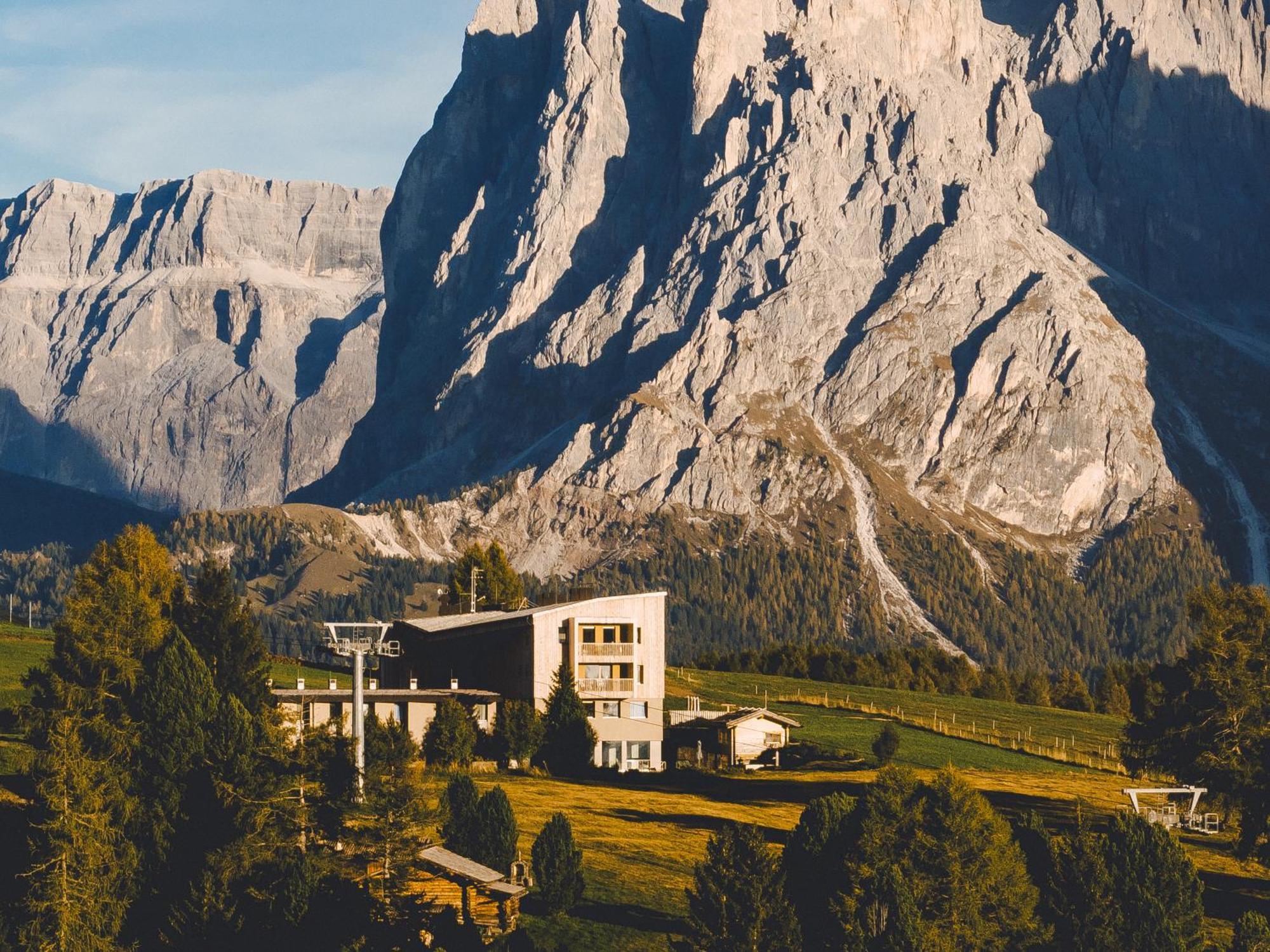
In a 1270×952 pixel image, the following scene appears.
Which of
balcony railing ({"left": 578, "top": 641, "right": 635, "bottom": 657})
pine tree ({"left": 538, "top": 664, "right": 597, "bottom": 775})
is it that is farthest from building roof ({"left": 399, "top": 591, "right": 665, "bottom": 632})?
pine tree ({"left": 538, "top": 664, "right": 597, "bottom": 775})

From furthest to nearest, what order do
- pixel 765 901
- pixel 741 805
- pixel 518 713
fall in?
pixel 518 713 < pixel 741 805 < pixel 765 901

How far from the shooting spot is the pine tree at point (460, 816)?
2872 inches

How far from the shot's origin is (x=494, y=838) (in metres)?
73.2

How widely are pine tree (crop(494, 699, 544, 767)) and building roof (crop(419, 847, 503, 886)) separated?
34.5m

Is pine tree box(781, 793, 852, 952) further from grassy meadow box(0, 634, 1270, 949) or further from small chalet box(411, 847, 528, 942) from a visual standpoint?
small chalet box(411, 847, 528, 942)

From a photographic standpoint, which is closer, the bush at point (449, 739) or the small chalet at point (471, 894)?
the small chalet at point (471, 894)

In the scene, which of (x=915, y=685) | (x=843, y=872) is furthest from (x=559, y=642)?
(x=915, y=685)

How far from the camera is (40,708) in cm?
9175

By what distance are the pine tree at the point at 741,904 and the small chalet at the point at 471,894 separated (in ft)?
20.0

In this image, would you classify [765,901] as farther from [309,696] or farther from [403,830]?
[309,696]

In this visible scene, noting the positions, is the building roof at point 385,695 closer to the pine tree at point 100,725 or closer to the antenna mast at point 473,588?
the pine tree at point 100,725

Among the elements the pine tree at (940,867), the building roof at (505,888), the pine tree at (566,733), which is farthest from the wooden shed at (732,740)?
the building roof at (505,888)

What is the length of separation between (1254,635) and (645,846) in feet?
98.0

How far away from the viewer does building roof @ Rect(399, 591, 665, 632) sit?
4673 inches
